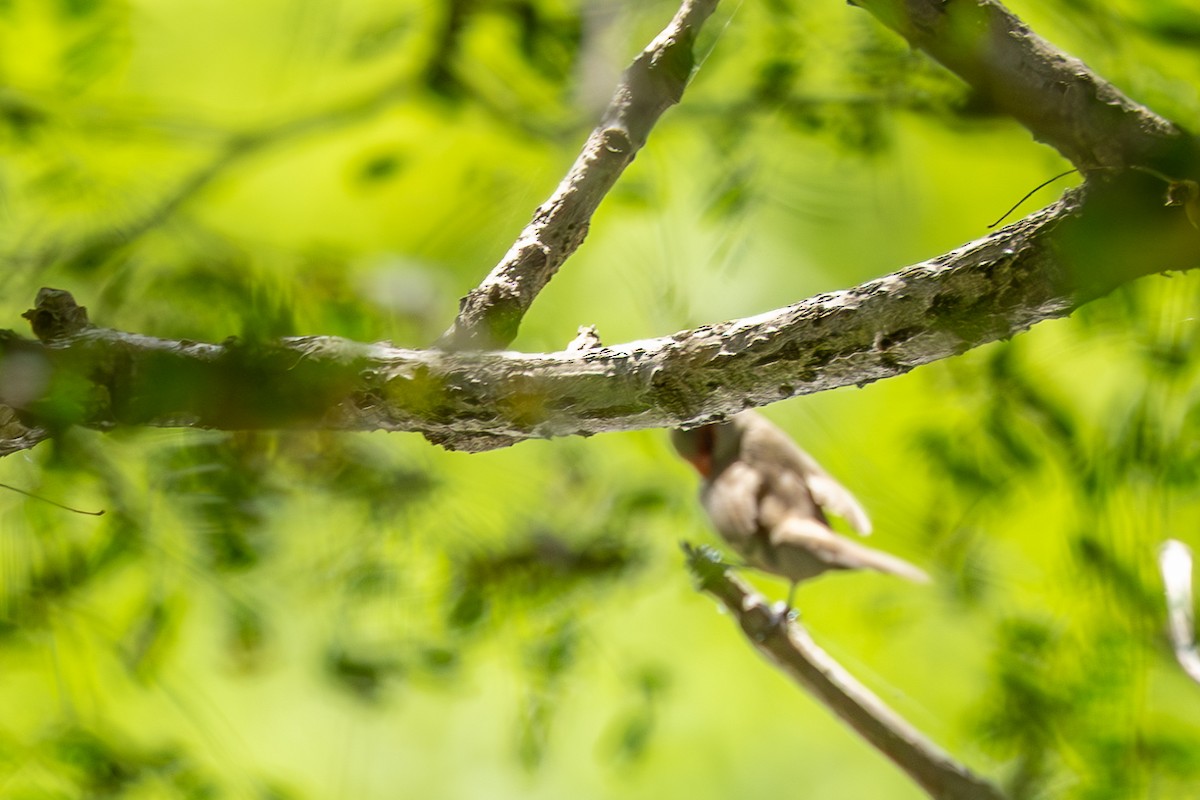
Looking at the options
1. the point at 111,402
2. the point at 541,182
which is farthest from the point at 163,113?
the point at 111,402

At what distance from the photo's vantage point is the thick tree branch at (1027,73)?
0.64m

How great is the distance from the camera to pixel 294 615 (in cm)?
103

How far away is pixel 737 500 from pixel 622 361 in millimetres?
335

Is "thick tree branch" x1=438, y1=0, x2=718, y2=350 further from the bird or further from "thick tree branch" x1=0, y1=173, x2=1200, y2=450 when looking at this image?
the bird

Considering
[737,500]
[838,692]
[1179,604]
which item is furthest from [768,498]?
[1179,604]

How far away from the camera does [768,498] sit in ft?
2.93

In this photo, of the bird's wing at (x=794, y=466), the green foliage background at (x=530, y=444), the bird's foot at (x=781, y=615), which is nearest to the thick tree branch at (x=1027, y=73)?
the green foliage background at (x=530, y=444)

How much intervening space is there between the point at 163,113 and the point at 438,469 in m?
0.43

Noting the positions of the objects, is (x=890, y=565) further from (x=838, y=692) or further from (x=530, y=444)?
(x=530, y=444)

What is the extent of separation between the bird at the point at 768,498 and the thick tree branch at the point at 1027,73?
34 centimetres

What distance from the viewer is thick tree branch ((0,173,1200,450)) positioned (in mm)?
502

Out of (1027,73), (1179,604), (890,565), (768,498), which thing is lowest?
(1179,604)

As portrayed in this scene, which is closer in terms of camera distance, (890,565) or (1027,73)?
(1027,73)

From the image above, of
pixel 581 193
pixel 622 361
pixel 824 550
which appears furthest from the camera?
pixel 824 550
